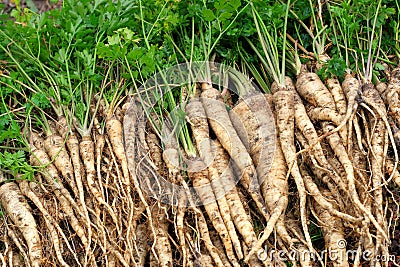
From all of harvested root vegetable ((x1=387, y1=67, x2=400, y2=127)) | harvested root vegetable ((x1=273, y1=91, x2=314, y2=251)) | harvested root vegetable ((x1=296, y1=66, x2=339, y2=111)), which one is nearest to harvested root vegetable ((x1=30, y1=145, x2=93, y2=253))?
harvested root vegetable ((x1=273, y1=91, x2=314, y2=251))

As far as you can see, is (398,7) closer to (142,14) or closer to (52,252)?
(142,14)

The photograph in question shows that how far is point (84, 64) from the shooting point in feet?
9.20

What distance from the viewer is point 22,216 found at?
2.51 metres

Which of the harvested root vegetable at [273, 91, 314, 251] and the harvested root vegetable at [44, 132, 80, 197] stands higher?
the harvested root vegetable at [44, 132, 80, 197]

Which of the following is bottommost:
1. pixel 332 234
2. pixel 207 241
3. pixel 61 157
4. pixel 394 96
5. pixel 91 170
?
pixel 332 234

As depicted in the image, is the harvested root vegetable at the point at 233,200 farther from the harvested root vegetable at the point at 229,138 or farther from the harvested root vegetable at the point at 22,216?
the harvested root vegetable at the point at 22,216

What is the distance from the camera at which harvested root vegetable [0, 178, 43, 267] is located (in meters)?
2.43

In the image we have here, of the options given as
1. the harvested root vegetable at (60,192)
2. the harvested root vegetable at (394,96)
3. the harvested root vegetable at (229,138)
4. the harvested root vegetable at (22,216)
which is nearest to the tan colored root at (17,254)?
the harvested root vegetable at (22,216)

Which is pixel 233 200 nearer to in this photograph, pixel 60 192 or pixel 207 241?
pixel 207 241

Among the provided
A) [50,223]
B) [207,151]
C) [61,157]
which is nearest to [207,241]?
[207,151]

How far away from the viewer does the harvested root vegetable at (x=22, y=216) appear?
2.43 meters

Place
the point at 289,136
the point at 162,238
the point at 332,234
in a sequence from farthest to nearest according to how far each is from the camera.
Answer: the point at 289,136
the point at 162,238
the point at 332,234

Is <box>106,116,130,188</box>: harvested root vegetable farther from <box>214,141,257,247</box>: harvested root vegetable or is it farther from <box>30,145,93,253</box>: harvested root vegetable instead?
<box>214,141,257,247</box>: harvested root vegetable

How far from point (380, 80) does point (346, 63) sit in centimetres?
23
